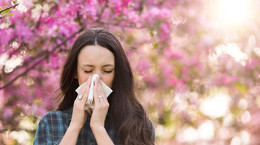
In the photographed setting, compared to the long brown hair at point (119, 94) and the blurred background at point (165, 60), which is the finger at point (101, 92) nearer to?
the long brown hair at point (119, 94)

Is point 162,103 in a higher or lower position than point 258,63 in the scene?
lower

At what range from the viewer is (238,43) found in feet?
20.3

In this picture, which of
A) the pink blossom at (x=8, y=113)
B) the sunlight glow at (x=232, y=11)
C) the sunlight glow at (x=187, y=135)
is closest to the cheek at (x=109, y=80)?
the pink blossom at (x=8, y=113)

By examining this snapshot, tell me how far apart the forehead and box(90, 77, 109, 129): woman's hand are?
110 millimetres

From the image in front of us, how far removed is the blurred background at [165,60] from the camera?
14.7 ft

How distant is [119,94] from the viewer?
311cm

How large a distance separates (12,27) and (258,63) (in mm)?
3216

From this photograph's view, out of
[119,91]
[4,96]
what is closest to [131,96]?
[119,91]

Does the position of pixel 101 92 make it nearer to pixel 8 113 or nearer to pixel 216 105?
pixel 8 113

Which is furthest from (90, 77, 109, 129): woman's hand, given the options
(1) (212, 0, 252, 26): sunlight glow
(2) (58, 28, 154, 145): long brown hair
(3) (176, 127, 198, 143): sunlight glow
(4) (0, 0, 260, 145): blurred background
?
(3) (176, 127, 198, 143): sunlight glow

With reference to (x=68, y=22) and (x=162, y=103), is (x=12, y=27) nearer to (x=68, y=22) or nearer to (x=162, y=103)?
(x=68, y=22)

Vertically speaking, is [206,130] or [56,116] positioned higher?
[206,130]

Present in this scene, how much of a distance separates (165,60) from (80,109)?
3898 millimetres

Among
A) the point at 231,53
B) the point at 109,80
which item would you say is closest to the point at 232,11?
the point at 231,53
